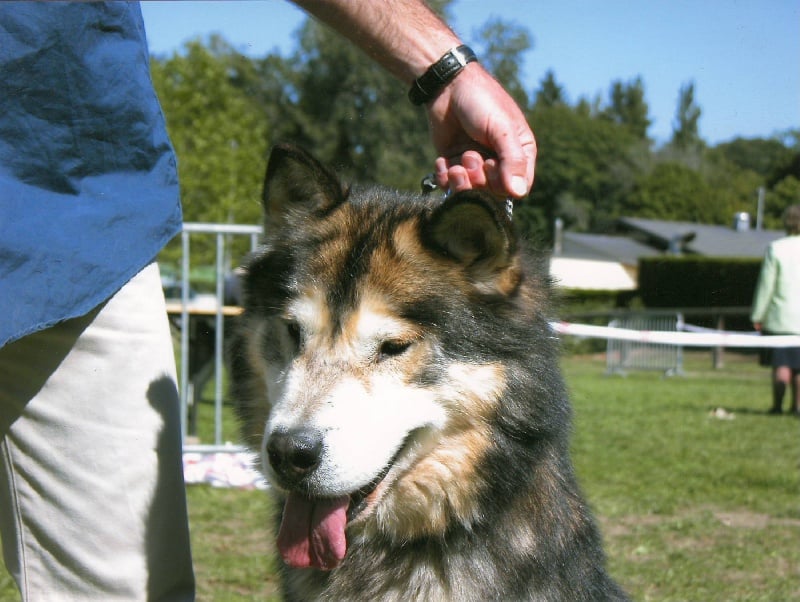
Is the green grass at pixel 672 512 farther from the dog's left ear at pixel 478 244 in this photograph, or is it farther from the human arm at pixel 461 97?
the human arm at pixel 461 97

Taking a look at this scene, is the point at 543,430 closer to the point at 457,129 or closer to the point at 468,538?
the point at 468,538

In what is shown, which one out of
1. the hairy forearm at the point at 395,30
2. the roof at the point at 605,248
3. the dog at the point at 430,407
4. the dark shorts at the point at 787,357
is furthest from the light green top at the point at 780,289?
the roof at the point at 605,248

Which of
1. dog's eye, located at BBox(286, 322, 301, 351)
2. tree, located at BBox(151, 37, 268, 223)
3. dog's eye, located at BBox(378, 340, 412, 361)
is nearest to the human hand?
Result: dog's eye, located at BBox(378, 340, 412, 361)

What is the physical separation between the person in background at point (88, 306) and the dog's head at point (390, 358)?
355 mm

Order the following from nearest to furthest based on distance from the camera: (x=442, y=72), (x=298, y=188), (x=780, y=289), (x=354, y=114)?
(x=442, y=72), (x=298, y=188), (x=780, y=289), (x=354, y=114)

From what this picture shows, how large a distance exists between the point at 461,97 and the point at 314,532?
1315 mm

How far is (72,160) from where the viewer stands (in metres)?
2.18

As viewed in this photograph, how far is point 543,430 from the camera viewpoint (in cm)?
253

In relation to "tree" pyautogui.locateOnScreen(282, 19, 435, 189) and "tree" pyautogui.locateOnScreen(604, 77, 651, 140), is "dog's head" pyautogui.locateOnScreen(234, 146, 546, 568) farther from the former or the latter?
"tree" pyautogui.locateOnScreen(604, 77, 651, 140)

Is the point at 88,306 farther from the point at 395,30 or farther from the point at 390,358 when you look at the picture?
the point at 395,30

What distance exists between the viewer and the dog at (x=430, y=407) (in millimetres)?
2389

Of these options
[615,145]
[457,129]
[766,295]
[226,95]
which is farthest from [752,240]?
[457,129]

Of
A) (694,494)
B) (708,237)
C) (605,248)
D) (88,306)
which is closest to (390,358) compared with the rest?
(88,306)

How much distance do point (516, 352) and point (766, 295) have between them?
9.77 meters
